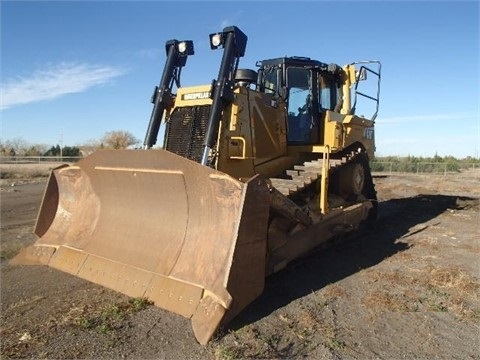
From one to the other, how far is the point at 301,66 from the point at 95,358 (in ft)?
20.0

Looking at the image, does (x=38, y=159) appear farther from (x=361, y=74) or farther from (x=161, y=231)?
(x=161, y=231)

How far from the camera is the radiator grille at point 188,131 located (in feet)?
20.6

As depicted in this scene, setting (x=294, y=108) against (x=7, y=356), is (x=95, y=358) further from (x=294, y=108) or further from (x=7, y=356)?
(x=294, y=108)

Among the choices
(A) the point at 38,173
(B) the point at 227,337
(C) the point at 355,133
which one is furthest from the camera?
(A) the point at 38,173

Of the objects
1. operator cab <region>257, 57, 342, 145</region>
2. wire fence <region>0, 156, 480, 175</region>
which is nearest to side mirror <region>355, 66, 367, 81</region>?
operator cab <region>257, 57, 342, 145</region>

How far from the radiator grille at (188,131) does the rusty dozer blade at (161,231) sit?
99 centimetres

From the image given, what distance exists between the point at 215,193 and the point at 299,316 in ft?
5.26

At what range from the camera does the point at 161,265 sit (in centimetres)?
515

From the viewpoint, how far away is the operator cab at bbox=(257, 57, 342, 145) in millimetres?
7977

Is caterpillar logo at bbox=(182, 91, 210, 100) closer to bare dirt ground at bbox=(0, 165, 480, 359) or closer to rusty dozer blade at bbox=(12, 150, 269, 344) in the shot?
rusty dozer blade at bbox=(12, 150, 269, 344)

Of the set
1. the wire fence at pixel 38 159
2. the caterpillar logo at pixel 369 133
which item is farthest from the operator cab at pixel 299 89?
the wire fence at pixel 38 159

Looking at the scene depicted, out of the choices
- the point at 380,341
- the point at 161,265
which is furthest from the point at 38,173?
the point at 380,341

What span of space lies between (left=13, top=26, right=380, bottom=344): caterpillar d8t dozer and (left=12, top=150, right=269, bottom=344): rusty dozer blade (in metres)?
0.02

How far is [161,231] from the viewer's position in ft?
18.1
